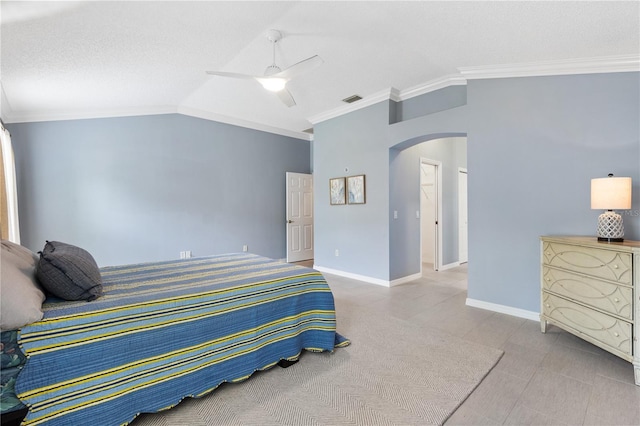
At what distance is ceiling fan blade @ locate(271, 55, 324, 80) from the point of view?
2.34 m

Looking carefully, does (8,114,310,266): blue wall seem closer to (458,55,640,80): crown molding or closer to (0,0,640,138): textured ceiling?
(0,0,640,138): textured ceiling

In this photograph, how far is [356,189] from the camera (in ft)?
15.2

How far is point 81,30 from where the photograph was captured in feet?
7.47

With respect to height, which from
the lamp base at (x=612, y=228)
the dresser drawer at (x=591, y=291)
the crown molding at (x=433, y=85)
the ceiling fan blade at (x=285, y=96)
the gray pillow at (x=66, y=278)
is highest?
the crown molding at (x=433, y=85)

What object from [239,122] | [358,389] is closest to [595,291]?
[358,389]

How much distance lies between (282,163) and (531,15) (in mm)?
4564

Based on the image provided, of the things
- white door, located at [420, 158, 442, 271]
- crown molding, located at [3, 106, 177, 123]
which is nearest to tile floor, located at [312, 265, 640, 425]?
white door, located at [420, 158, 442, 271]

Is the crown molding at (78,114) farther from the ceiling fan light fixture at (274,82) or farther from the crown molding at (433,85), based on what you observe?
the crown molding at (433,85)

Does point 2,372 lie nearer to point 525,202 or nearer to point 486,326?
point 486,326

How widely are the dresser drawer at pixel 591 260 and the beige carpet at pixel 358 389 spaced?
973 mm

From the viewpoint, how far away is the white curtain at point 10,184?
345 cm

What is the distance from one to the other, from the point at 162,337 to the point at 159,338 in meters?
0.01

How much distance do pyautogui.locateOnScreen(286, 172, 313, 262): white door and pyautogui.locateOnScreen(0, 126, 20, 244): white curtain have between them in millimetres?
3990

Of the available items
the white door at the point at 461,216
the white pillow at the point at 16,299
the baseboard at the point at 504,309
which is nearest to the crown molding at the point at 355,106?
the white door at the point at 461,216
